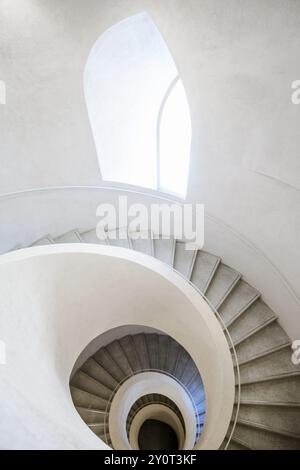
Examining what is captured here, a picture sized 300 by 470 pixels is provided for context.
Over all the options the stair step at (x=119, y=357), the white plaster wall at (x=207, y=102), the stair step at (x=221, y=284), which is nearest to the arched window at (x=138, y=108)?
the white plaster wall at (x=207, y=102)

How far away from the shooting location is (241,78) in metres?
3.81

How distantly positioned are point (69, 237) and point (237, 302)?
3.66 metres

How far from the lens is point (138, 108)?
18.6 ft

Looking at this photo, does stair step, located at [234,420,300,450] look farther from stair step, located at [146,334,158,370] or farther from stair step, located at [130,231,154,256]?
stair step, located at [146,334,158,370]

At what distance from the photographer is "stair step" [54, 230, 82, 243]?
6587 mm

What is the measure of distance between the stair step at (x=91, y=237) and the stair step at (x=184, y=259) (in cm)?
153

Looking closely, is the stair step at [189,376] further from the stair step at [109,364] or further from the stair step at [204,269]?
the stair step at [204,269]

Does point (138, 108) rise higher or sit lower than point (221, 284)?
higher

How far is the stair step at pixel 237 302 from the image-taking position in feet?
19.2

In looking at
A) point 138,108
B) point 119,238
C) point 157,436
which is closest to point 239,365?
point 119,238

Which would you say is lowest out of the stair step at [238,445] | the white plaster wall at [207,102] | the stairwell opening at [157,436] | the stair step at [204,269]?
the stairwell opening at [157,436]

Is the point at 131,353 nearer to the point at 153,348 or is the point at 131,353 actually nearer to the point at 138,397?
the point at 153,348

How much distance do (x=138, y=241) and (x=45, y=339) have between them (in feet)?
8.73
